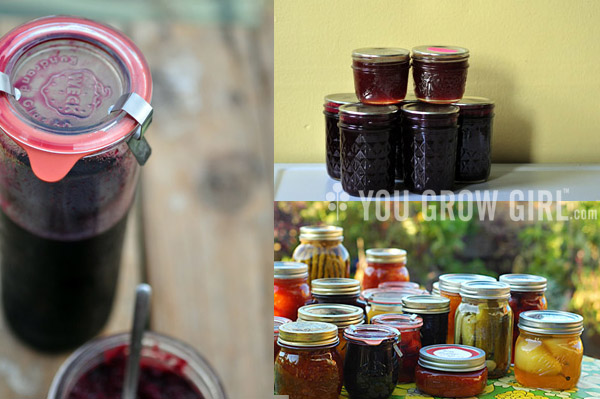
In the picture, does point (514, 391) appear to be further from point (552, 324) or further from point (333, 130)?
point (333, 130)

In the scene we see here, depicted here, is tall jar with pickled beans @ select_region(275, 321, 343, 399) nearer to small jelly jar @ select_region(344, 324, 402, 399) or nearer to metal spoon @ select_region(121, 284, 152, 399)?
small jelly jar @ select_region(344, 324, 402, 399)

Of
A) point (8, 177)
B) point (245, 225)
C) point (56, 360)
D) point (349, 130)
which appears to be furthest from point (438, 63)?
point (56, 360)

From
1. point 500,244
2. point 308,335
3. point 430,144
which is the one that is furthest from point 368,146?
point 500,244

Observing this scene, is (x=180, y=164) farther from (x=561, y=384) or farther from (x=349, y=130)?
(x=561, y=384)

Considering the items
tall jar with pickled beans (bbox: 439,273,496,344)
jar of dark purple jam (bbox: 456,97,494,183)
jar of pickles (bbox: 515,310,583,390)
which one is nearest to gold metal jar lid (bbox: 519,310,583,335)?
jar of pickles (bbox: 515,310,583,390)

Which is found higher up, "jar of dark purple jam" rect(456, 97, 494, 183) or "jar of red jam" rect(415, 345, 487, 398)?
"jar of dark purple jam" rect(456, 97, 494, 183)

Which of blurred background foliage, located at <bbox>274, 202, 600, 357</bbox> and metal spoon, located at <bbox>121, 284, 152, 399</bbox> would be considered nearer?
metal spoon, located at <bbox>121, 284, 152, 399</bbox>
